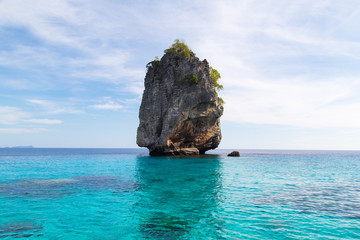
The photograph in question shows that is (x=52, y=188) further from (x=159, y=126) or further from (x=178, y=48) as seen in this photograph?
(x=178, y=48)

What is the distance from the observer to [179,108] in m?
47.9

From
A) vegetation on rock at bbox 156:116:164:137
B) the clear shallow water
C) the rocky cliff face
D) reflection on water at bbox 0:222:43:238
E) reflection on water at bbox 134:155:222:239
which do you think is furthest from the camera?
vegetation on rock at bbox 156:116:164:137

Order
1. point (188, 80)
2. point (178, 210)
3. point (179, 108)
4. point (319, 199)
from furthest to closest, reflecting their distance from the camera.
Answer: point (188, 80) → point (179, 108) → point (319, 199) → point (178, 210)

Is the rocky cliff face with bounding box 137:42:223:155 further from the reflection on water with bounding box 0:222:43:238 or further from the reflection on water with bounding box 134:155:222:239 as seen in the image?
the reflection on water with bounding box 0:222:43:238

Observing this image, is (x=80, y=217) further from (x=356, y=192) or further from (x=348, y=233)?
(x=356, y=192)

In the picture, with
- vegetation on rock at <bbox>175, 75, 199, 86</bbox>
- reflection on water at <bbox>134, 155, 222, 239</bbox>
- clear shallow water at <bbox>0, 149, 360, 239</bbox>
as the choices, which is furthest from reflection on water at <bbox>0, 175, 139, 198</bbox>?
vegetation on rock at <bbox>175, 75, 199, 86</bbox>

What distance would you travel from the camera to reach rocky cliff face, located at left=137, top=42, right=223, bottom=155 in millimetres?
47750

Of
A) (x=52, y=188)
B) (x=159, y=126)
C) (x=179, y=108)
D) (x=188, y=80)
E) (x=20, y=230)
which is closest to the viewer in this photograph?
(x=20, y=230)

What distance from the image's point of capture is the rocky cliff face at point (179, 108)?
47750 mm

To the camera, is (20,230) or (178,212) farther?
(178,212)

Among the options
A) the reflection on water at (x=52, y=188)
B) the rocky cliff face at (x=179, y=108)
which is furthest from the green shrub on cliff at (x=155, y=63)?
the reflection on water at (x=52, y=188)

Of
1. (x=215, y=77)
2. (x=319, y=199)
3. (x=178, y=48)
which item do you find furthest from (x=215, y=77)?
(x=319, y=199)

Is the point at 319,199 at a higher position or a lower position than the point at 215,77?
lower

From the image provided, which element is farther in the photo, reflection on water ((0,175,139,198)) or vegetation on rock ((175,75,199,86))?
vegetation on rock ((175,75,199,86))
